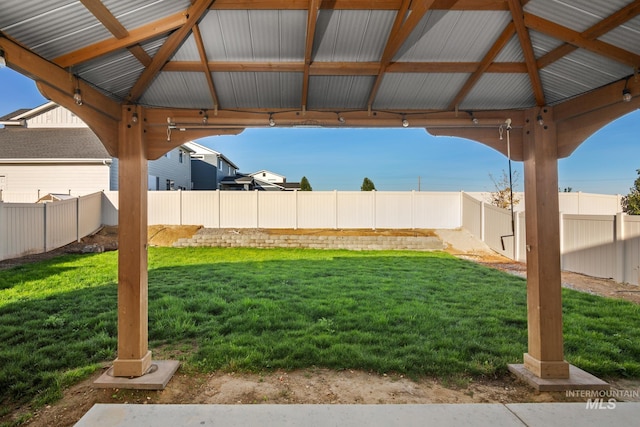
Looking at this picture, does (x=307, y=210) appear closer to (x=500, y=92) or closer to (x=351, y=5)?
(x=500, y=92)

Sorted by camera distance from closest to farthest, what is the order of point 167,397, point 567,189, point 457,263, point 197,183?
point 167,397
point 457,263
point 567,189
point 197,183

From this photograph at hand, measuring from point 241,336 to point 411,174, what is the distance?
36.1 meters

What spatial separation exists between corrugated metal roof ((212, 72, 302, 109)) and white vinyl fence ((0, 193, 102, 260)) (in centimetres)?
897

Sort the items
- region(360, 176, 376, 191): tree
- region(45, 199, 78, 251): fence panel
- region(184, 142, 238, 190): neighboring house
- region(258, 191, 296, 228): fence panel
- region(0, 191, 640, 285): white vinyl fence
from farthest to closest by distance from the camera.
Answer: region(184, 142, 238, 190): neighboring house < region(360, 176, 376, 191): tree < region(258, 191, 296, 228): fence panel < region(0, 191, 640, 285): white vinyl fence < region(45, 199, 78, 251): fence panel

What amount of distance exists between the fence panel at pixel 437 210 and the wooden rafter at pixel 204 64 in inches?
520

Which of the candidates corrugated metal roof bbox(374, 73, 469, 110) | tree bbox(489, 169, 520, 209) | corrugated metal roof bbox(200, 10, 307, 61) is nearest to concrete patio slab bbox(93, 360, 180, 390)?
corrugated metal roof bbox(200, 10, 307, 61)

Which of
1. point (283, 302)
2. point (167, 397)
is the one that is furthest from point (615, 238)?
point (167, 397)

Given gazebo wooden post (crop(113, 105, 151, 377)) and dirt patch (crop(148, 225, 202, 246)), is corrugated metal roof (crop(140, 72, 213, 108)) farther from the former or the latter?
dirt patch (crop(148, 225, 202, 246))

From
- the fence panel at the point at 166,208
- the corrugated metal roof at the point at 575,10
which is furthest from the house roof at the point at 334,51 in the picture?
the fence panel at the point at 166,208

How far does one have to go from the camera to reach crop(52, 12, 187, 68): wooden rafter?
7.70 feet

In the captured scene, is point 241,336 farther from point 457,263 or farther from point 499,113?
point 457,263

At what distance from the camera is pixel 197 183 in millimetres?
25922

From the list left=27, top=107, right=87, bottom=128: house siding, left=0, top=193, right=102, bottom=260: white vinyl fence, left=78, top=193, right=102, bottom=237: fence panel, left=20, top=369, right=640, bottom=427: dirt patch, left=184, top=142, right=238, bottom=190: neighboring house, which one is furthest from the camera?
left=184, top=142, right=238, bottom=190: neighboring house

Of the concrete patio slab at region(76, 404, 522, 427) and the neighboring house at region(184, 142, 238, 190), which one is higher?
the neighboring house at region(184, 142, 238, 190)
